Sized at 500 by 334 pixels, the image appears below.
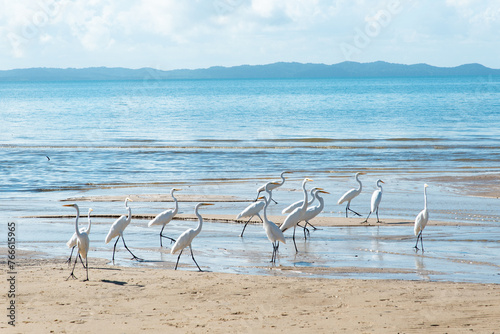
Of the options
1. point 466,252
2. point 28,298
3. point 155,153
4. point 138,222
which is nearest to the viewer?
point 28,298

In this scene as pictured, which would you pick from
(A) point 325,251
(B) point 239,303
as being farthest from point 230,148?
(B) point 239,303

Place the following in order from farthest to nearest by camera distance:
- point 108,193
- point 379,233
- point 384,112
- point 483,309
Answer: point 384,112 < point 108,193 < point 379,233 < point 483,309

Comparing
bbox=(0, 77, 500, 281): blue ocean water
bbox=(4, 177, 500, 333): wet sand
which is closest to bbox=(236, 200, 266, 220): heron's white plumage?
bbox=(0, 77, 500, 281): blue ocean water

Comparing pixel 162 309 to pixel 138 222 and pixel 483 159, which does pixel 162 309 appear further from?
pixel 483 159

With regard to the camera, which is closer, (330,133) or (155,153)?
(155,153)

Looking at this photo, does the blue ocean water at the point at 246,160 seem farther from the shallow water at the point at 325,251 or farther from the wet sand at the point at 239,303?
the wet sand at the point at 239,303

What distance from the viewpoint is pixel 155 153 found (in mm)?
32250

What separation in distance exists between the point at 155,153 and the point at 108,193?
12641 millimetres

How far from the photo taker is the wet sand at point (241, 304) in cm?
690

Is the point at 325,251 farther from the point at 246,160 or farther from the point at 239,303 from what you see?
the point at 246,160

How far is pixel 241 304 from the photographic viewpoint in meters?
7.80

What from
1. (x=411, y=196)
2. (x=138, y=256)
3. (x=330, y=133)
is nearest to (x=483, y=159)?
(x=411, y=196)

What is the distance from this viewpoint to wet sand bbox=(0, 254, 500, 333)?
22.6ft

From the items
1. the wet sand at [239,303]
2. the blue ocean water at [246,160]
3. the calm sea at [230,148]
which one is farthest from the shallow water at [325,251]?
the calm sea at [230,148]
